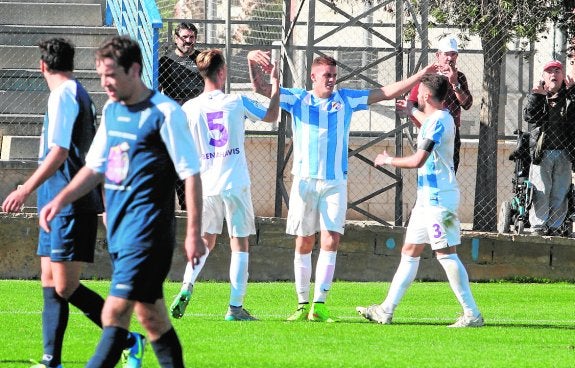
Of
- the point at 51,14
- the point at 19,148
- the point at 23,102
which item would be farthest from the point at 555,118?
the point at 51,14

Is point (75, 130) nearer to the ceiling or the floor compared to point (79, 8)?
nearer to the floor

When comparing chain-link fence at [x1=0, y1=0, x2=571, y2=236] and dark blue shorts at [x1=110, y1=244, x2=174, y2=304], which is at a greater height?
chain-link fence at [x1=0, y1=0, x2=571, y2=236]

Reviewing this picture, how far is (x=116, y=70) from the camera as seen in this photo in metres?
6.68

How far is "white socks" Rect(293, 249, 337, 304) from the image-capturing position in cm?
1127

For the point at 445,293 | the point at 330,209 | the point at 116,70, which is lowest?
the point at 445,293

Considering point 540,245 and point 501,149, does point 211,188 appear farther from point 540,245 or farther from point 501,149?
point 501,149

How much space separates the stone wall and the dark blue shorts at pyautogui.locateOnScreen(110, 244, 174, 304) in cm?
871

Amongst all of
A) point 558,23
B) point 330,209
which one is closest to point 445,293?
point 330,209

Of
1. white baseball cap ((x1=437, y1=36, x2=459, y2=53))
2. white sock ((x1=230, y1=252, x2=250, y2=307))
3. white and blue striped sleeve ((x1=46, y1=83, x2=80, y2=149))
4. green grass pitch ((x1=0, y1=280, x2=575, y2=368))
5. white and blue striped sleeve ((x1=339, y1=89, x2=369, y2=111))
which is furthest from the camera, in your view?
white baseball cap ((x1=437, y1=36, x2=459, y2=53))

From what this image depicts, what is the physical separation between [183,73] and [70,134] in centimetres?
776

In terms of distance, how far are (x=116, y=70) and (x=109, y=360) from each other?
1.39 m

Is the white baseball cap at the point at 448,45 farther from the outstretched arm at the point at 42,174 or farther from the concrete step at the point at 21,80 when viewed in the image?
the concrete step at the point at 21,80

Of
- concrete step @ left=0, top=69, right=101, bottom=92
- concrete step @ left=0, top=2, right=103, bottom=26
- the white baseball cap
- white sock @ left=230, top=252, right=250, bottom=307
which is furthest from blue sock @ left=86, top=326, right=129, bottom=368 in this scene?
concrete step @ left=0, top=2, right=103, bottom=26

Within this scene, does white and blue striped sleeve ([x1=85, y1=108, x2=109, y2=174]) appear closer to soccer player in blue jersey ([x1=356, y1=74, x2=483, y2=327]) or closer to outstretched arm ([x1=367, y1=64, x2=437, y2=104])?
soccer player in blue jersey ([x1=356, y1=74, x2=483, y2=327])
